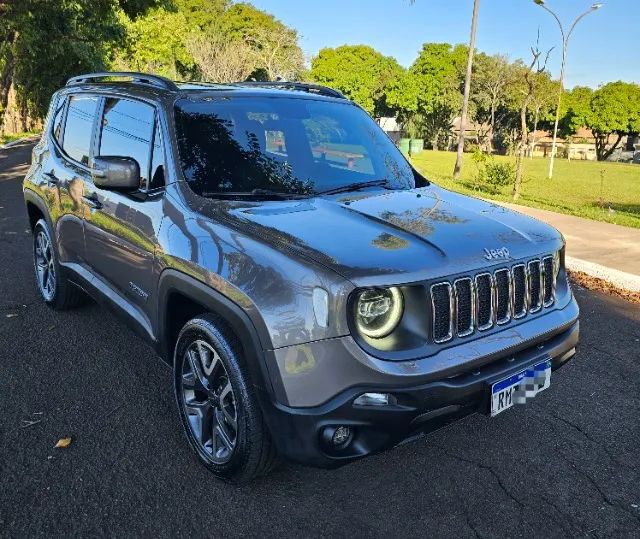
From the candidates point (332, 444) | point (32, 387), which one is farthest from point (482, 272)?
point (32, 387)

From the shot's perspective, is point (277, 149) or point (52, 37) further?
point (52, 37)

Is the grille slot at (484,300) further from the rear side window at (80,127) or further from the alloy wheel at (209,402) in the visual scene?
the rear side window at (80,127)

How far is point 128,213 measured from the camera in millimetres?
3514

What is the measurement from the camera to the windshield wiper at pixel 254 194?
10.6ft

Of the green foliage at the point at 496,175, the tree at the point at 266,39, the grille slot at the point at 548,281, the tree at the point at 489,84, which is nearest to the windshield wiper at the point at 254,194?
the grille slot at the point at 548,281

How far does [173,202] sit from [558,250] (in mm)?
2061

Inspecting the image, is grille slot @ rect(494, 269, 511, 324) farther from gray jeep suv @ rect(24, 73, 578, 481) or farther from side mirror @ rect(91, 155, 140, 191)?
side mirror @ rect(91, 155, 140, 191)

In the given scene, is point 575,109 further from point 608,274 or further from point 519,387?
point 519,387

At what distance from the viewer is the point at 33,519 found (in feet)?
8.79

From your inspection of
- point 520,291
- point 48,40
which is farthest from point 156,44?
point 520,291

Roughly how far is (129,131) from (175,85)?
41 cm

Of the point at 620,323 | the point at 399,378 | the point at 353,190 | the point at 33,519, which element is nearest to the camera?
the point at 399,378

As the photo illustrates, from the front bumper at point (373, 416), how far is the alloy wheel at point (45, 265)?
3.43 metres

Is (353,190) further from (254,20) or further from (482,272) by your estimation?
(254,20)
